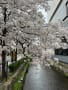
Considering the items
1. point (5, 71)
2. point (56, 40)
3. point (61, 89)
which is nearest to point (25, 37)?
point (56, 40)

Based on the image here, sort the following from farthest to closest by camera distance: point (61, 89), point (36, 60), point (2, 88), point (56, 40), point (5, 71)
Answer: point (61, 89) → point (5, 71) → point (56, 40) → point (36, 60) → point (2, 88)

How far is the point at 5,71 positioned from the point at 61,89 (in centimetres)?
523

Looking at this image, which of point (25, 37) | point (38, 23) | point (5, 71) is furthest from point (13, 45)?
point (5, 71)

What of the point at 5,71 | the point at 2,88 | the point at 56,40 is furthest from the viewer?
the point at 5,71

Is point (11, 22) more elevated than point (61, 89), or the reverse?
point (11, 22)

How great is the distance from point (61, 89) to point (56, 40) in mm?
6524

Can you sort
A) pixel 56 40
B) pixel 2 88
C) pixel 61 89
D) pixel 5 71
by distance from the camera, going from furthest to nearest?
1. pixel 61 89
2. pixel 5 71
3. pixel 56 40
4. pixel 2 88

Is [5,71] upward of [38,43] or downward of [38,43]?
downward

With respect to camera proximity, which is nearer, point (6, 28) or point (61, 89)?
point (6, 28)

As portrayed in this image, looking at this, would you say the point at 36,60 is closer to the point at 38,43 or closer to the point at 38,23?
the point at 38,43

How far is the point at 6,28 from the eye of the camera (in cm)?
1570

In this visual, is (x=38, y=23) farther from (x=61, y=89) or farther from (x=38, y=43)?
(x=61, y=89)

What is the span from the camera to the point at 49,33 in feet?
51.1

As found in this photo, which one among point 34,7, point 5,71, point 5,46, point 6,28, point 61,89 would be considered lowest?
point 61,89
